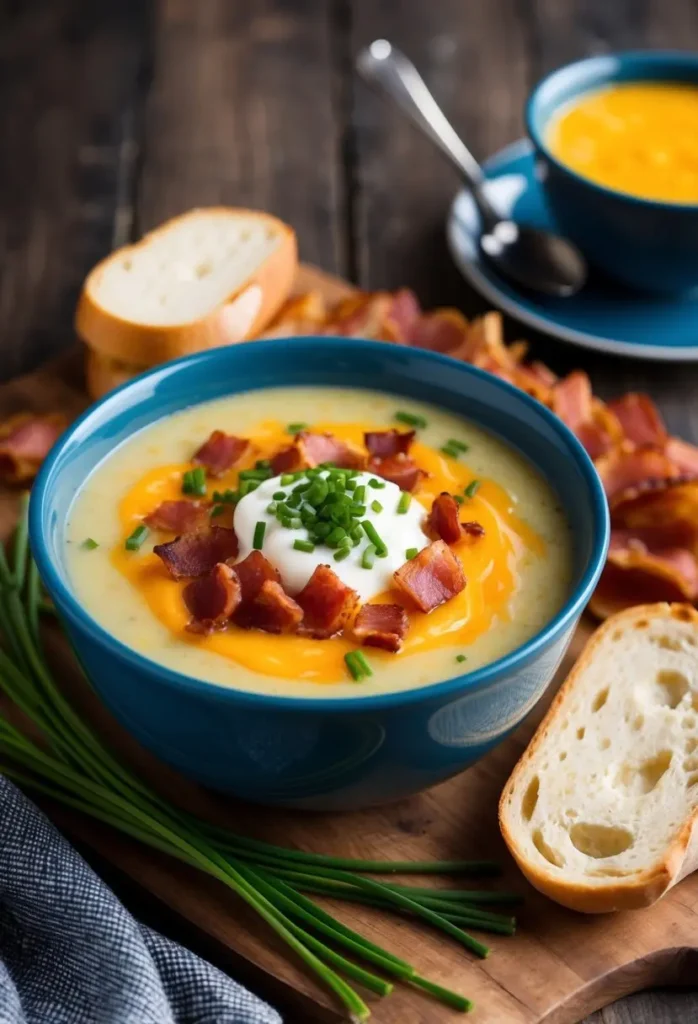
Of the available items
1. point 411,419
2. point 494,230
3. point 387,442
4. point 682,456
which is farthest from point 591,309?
point 387,442

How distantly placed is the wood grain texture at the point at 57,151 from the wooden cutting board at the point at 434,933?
2.00 metres

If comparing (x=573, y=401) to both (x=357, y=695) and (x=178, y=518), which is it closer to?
(x=178, y=518)

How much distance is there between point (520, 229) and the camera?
169 inches

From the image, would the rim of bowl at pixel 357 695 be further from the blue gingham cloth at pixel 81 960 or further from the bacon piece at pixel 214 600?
the blue gingham cloth at pixel 81 960

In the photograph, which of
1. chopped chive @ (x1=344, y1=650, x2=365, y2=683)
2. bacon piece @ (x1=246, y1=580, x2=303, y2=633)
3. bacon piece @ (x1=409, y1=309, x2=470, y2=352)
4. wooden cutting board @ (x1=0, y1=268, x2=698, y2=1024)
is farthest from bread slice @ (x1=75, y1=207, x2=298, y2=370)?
chopped chive @ (x1=344, y1=650, x2=365, y2=683)

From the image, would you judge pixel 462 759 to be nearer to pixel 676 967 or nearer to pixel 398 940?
pixel 398 940

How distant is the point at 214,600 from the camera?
2420mm

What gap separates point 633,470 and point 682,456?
205mm

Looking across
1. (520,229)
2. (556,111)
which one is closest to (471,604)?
(520,229)

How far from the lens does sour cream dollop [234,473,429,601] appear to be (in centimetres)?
248

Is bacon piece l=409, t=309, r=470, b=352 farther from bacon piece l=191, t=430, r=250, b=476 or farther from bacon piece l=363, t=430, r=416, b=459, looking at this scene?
bacon piece l=191, t=430, r=250, b=476

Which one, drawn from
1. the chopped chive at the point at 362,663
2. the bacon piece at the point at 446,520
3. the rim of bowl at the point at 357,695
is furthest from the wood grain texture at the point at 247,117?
the chopped chive at the point at 362,663

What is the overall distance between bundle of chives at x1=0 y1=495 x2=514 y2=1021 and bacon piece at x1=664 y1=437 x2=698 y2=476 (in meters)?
1.32

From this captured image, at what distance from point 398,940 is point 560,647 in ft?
1.93
